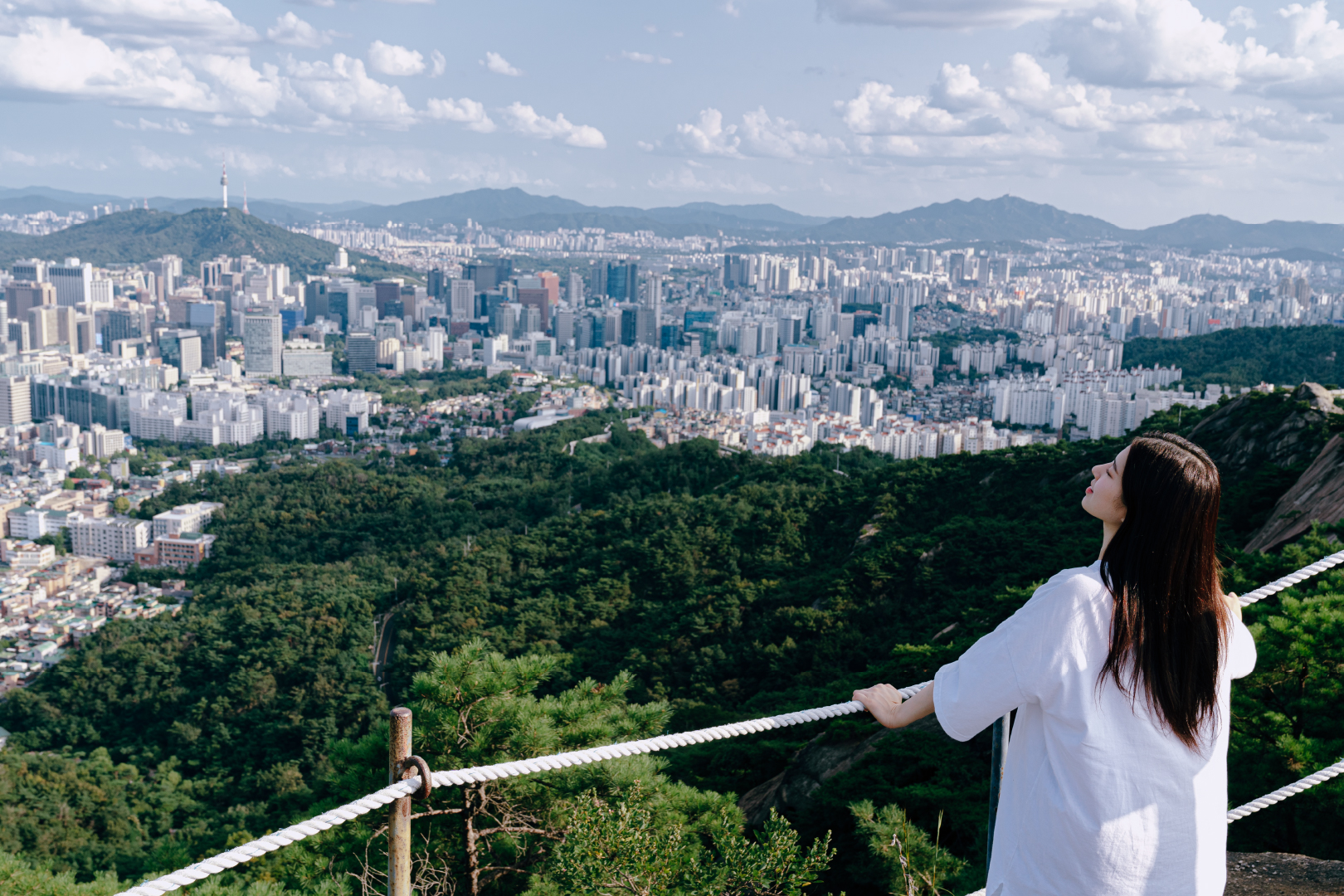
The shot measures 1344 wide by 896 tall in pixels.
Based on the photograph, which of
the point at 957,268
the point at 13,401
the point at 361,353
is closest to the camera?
the point at 13,401

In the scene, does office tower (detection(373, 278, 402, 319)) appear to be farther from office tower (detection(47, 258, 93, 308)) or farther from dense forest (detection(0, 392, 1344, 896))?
dense forest (detection(0, 392, 1344, 896))

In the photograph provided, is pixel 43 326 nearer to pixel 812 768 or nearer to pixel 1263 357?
pixel 1263 357

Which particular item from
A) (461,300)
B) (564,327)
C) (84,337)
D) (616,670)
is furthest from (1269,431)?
(461,300)

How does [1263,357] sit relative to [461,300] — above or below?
below

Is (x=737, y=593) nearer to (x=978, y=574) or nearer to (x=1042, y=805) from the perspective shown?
(x=978, y=574)

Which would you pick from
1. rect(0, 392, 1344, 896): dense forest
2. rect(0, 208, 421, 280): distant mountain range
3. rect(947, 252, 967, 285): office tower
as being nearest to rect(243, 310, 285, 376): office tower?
rect(0, 392, 1344, 896): dense forest

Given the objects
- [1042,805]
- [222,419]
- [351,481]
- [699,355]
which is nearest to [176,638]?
[351,481]

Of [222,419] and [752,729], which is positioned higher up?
[752,729]
